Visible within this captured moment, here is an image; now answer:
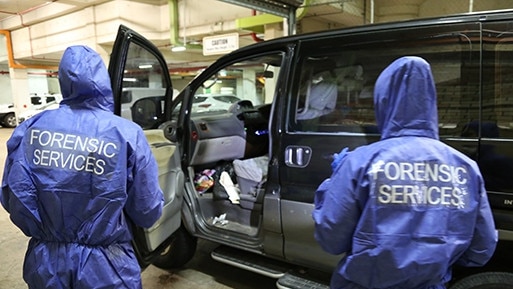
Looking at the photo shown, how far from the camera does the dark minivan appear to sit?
1.80 m

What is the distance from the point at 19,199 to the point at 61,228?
0.21 meters

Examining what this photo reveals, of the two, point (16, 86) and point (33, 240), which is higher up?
point (16, 86)

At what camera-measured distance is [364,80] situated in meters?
2.16

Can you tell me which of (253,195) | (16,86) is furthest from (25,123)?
(16,86)

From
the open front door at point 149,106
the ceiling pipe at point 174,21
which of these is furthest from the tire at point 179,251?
the ceiling pipe at point 174,21

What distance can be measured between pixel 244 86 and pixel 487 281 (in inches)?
593

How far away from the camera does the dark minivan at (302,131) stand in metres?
1.80

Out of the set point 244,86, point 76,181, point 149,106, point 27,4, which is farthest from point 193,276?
point 244,86

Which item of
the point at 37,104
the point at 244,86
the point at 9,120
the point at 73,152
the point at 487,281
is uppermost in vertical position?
the point at 244,86

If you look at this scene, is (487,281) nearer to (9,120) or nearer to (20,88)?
(20,88)

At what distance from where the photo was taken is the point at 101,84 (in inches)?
65.5

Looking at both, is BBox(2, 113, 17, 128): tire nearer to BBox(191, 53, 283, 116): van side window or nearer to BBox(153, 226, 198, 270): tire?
BBox(191, 53, 283, 116): van side window

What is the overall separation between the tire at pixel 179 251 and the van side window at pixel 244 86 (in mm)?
1099

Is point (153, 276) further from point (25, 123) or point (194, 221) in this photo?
point (25, 123)
